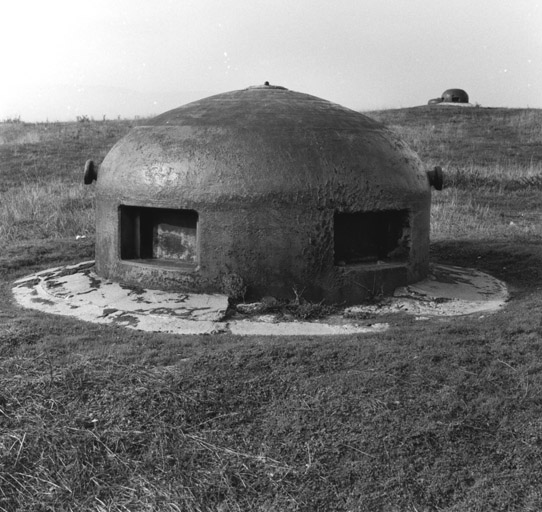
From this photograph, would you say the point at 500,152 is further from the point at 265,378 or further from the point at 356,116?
the point at 265,378

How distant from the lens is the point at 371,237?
700cm

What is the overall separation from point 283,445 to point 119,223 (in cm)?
360

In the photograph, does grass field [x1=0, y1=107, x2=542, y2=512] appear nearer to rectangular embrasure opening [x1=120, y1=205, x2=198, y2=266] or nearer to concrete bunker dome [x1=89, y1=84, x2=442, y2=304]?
concrete bunker dome [x1=89, y1=84, x2=442, y2=304]

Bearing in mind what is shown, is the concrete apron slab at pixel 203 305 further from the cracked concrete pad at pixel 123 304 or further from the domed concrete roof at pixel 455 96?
the domed concrete roof at pixel 455 96

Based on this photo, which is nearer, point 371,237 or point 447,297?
point 447,297

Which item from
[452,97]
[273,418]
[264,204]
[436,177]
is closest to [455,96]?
[452,97]

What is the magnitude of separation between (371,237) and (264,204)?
1.34 metres

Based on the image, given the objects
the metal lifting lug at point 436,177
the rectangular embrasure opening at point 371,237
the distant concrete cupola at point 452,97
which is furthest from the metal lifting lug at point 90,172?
the distant concrete cupola at point 452,97

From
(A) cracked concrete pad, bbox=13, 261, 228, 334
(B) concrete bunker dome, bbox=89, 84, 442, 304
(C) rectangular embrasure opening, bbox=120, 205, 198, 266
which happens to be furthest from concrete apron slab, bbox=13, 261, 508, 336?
(C) rectangular embrasure opening, bbox=120, 205, 198, 266

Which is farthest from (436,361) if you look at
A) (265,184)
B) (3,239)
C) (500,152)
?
(500,152)

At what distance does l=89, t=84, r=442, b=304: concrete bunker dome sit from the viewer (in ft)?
20.6

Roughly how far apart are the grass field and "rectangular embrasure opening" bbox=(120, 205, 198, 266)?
1.22 meters

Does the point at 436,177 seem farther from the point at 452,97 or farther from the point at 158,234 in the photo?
the point at 452,97

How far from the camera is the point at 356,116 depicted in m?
7.19
